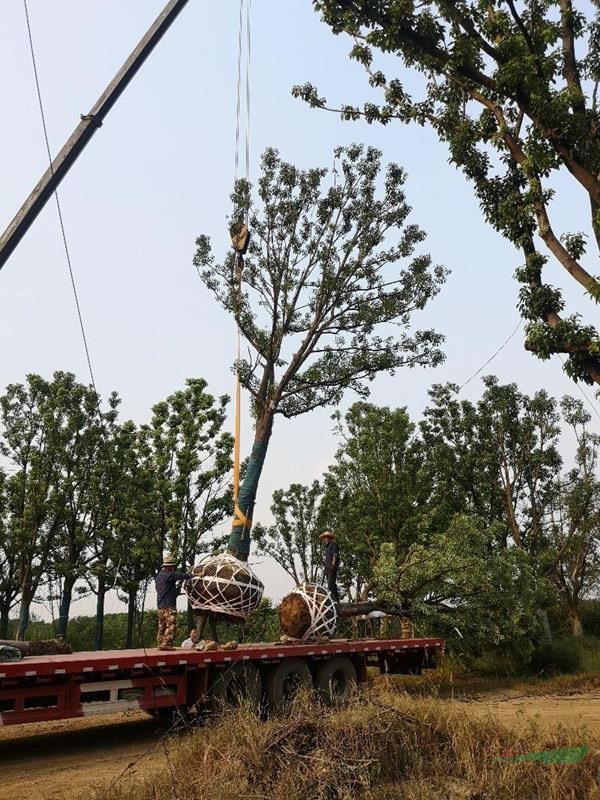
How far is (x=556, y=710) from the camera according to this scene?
47.8 feet

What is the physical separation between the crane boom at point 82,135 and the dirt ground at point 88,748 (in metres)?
6.72

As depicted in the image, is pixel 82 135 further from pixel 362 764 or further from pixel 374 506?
pixel 374 506

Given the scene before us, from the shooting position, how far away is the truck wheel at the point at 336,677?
13.0 meters

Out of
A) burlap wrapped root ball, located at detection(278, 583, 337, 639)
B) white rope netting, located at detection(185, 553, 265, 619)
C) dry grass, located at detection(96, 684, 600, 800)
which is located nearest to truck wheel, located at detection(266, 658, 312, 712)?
burlap wrapped root ball, located at detection(278, 583, 337, 639)

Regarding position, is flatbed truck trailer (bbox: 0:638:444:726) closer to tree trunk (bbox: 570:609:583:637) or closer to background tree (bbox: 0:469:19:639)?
background tree (bbox: 0:469:19:639)

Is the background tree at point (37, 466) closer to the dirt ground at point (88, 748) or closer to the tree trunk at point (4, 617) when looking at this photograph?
the tree trunk at point (4, 617)

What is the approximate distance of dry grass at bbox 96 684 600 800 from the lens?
646 centimetres

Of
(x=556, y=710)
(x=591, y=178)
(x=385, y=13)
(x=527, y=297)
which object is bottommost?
(x=556, y=710)

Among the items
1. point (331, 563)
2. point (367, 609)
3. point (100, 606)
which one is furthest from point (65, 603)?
point (331, 563)

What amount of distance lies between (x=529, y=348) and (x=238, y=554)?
1091 centimetres

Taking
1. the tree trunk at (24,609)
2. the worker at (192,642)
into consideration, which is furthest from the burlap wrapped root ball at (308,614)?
the tree trunk at (24,609)

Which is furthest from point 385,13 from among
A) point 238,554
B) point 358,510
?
point 358,510

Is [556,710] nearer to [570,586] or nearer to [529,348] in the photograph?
[529,348]

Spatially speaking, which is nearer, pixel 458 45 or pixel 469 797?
pixel 469 797
